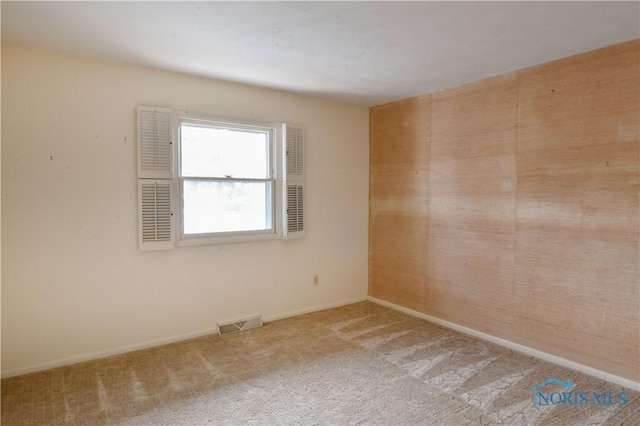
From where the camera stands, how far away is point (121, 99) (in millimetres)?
2975

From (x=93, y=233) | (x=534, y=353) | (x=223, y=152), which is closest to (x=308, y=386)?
(x=534, y=353)

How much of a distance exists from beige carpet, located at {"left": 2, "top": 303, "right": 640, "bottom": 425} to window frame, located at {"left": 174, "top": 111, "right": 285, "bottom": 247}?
91cm

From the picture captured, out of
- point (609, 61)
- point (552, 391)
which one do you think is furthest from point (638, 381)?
point (609, 61)

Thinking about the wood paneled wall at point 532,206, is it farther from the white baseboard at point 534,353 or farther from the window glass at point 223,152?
the window glass at point 223,152

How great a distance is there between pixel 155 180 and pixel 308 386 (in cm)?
202

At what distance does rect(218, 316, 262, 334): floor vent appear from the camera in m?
3.50

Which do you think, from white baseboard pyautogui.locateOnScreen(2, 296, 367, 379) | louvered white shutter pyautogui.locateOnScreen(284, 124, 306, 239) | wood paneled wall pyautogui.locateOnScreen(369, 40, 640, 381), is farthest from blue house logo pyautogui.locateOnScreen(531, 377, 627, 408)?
louvered white shutter pyautogui.locateOnScreen(284, 124, 306, 239)

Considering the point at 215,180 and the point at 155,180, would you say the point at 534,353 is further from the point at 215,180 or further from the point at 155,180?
the point at 155,180

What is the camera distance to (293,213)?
389 cm

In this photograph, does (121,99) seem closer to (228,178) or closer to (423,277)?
(228,178)

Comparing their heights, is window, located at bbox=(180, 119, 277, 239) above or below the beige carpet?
Answer: above

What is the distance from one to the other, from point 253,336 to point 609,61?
355 cm

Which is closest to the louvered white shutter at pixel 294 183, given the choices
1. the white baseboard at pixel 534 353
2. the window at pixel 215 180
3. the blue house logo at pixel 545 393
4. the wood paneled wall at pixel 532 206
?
the window at pixel 215 180

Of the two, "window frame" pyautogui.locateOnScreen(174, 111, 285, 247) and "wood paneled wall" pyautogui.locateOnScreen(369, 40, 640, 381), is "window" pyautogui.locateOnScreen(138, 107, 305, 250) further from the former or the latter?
"wood paneled wall" pyautogui.locateOnScreen(369, 40, 640, 381)
